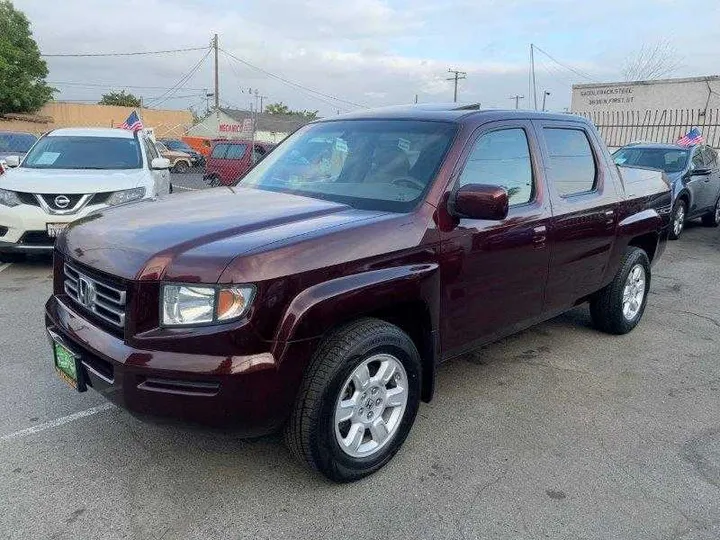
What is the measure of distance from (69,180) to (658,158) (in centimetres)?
986

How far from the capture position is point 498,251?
349 centimetres

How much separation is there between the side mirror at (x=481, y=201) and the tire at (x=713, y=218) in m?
11.1

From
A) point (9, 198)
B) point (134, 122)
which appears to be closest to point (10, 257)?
point (9, 198)

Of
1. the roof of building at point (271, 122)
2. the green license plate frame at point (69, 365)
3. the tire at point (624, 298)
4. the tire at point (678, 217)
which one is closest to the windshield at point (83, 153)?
the green license plate frame at point (69, 365)

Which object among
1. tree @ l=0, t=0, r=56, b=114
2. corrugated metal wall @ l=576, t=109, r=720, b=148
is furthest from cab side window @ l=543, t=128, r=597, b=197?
tree @ l=0, t=0, r=56, b=114

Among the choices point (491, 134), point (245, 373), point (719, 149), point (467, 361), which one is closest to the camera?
point (245, 373)

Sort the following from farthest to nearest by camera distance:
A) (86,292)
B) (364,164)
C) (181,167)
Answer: (181,167)
(364,164)
(86,292)

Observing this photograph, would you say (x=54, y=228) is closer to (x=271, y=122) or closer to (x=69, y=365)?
(x=69, y=365)

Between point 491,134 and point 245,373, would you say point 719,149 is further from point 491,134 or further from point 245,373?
point 245,373

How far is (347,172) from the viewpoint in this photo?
359 centimetres

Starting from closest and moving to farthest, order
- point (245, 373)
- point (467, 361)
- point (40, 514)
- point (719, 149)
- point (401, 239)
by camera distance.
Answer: point (245, 373) → point (40, 514) → point (401, 239) → point (467, 361) → point (719, 149)

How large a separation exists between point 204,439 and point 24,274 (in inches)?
188

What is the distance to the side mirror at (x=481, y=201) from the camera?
2949 millimetres

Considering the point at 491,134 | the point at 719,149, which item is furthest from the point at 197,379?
the point at 719,149
